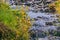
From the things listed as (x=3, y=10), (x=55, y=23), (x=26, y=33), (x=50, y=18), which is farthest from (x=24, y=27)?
(x=50, y=18)

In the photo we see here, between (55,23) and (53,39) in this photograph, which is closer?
(53,39)

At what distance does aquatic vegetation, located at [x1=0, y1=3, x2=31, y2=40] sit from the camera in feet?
24.5

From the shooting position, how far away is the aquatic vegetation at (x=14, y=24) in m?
7.47

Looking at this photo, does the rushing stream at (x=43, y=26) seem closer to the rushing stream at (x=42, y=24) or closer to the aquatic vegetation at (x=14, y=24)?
the rushing stream at (x=42, y=24)

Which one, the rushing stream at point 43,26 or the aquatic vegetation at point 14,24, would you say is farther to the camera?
the rushing stream at point 43,26

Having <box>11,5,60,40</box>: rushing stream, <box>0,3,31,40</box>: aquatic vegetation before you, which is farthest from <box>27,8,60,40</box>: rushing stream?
<box>0,3,31,40</box>: aquatic vegetation

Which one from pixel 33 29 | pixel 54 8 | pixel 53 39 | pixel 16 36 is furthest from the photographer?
pixel 54 8

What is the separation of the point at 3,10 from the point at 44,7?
5.42 metres

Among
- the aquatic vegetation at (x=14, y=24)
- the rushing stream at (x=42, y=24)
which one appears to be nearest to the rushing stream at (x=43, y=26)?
the rushing stream at (x=42, y=24)

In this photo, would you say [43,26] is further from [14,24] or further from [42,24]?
[14,24]

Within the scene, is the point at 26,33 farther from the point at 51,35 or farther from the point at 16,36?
the point at 51,35

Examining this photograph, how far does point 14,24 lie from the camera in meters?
7.88

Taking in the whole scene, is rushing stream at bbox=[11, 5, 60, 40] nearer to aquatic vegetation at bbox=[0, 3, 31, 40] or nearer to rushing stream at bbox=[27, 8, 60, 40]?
rushing stream at bbox=[27, 8, 60, 40]

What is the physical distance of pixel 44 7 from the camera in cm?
1373
